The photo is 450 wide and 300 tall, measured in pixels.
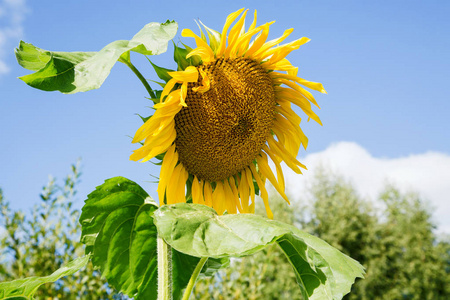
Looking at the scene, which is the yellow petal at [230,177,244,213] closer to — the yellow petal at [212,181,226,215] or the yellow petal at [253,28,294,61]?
the yellow petal at [212,181,226,215]

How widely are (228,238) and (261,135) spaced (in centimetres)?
86

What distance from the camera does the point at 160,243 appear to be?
56.1 inches

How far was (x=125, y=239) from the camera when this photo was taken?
5.50ft

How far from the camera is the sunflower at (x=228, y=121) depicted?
63.7 inches

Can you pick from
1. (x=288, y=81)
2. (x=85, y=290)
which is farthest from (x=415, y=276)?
(x=288, y=81)

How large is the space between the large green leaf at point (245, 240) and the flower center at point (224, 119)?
0.55m

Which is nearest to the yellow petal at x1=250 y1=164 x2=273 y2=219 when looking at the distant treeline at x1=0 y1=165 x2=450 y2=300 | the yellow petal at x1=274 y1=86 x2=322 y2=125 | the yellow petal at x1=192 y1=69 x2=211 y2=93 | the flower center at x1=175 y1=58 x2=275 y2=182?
the flower center at x1=175 y1=58 x2=275 y2=182

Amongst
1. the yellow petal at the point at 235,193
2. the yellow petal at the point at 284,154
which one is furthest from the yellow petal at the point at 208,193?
the yellow petal at the point at 284,154

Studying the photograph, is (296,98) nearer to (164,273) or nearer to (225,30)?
(225,30)

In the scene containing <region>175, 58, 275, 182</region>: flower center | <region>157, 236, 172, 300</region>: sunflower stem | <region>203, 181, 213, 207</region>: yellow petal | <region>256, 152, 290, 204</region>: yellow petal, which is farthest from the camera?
<region>256, 152, 290, 204</region>: yellow petal

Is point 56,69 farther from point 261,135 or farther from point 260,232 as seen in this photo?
point 261,135

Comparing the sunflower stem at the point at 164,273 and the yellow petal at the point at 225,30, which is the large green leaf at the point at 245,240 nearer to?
the sunflower stem at the point at 164,273

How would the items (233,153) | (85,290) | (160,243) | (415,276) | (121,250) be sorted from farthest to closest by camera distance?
(415,276) → (85,290) → (233,153) → (121,250) → (160,243)

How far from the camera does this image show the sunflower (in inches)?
63.7
